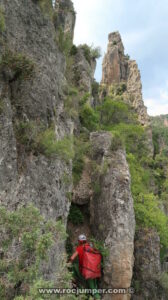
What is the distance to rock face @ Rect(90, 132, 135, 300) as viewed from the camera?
A: 920 centimetres

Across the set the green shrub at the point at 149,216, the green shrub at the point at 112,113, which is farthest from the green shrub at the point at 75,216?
the green shrub at the point at 112,113

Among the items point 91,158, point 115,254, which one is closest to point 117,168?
point 91,158

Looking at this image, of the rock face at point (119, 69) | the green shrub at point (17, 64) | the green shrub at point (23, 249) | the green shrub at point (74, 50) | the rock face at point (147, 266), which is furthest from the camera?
the rock face at point (119, 69)

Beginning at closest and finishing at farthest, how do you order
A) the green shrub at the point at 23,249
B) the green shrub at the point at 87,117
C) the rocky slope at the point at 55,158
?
1. the green shrub at the point at 23,249
2. the rocky slope at the point at 55,158
3. the green shrub at the point at 87,117

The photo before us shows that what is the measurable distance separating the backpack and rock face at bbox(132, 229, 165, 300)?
4.64 m

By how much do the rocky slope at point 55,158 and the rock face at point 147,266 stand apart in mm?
49

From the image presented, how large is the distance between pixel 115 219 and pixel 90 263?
2510 mm

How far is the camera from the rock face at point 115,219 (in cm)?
920

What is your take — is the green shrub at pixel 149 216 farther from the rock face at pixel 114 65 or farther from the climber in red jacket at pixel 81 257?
the rock face at pixel 114 65

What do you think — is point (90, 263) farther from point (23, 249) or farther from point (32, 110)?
point (32, 110)

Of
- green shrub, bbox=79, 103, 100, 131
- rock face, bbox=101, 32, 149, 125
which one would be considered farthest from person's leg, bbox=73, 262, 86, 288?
rock face, bbox=101, 32, 149, 125

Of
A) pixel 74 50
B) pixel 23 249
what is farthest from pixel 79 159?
pixel 74 50

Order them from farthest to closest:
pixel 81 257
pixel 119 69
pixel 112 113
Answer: pixel 119 69
pixel 112 113
pixel 81 257

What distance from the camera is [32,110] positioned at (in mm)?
7047
